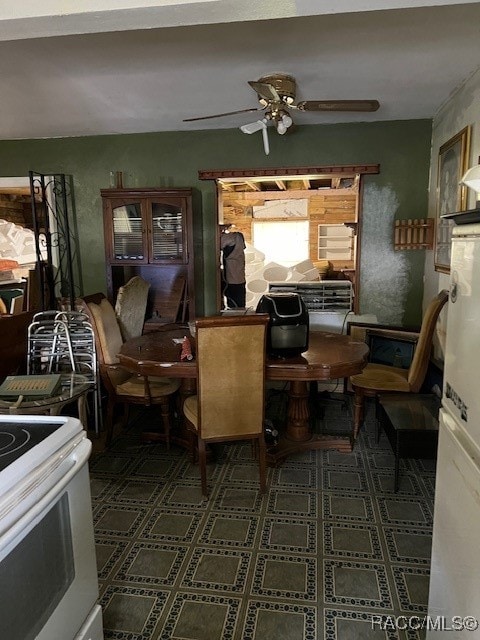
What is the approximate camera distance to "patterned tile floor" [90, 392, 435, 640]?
1697 millimetres

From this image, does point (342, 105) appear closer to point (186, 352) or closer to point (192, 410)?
point (186, 352)

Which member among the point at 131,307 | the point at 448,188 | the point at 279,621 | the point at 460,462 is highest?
the point at 448,188

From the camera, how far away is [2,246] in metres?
6.40

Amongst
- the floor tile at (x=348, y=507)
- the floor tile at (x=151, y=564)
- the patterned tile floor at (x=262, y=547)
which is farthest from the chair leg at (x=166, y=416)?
the floor tile at (x=348, y=507)

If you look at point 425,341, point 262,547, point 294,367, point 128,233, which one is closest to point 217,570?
point 262,547

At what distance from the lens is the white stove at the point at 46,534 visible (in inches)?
33.2

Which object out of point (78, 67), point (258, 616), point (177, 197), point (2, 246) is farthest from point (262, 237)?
point (258, 616)

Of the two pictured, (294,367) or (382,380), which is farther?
(382,380)

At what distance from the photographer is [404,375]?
126 inches

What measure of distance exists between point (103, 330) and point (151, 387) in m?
0.52

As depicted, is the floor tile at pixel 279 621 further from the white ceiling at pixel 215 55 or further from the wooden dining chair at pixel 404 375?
the white ceiling at pixel 215 55

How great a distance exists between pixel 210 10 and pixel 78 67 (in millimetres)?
Result: 1611

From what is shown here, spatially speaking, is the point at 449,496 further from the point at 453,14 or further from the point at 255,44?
the point at 255,44

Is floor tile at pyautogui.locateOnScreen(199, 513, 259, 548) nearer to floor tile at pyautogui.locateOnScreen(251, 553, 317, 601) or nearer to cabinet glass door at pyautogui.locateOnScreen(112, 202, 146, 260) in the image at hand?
floor tile at pyautogui.locateOnScreen(251, 553, 317, 601)
